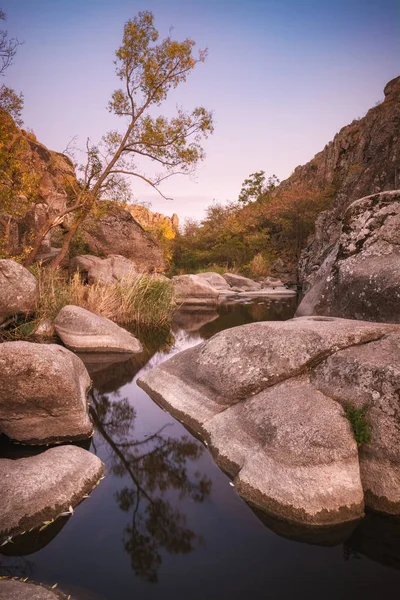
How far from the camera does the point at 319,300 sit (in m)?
7.36

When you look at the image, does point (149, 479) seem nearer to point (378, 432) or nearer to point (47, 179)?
point (378, 432)

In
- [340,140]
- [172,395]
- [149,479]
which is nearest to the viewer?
[149,479]

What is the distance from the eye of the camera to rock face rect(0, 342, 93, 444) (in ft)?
13.6

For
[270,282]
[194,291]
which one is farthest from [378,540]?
[270,282]

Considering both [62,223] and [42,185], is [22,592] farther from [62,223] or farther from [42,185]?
[42,185]

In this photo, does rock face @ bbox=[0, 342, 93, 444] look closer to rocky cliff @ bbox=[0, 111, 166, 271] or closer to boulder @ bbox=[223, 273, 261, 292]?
rocky cliff @ bbox=[0, 111, 166, 271]

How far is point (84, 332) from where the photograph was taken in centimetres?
840

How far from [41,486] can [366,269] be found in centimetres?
597

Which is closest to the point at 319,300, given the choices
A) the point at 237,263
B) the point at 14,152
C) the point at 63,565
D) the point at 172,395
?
the point at 172,395

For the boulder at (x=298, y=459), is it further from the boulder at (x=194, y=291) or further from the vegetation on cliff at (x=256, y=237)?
the vegetation on cliff at (x=256, y=237)

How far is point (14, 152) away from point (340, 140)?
42.7 m

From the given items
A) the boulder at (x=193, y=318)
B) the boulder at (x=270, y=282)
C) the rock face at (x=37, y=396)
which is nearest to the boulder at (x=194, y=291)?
the boulder at (x=193, y=318)

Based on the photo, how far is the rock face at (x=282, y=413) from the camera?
3072 mm

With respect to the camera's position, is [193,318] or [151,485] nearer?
[151,485]
